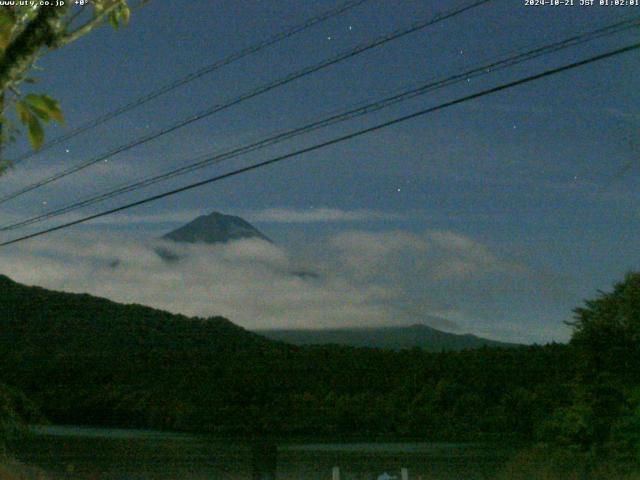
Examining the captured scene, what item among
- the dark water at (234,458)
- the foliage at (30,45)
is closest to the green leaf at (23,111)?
the foliage at (30,45)

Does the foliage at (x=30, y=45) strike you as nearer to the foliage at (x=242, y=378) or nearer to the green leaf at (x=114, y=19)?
the green leaf at (x=114, y=19)

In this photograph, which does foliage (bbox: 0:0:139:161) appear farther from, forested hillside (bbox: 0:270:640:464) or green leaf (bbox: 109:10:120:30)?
forested hillside (bbox: 0:270:640:464)

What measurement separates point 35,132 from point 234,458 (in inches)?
379

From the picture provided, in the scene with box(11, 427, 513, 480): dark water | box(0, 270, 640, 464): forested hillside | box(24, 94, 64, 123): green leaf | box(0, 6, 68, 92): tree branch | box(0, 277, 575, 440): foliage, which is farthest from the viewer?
box(0, 277, 575, 440): foliage

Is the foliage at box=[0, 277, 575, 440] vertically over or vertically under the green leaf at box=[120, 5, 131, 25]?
under

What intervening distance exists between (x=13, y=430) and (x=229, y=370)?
3622 mm

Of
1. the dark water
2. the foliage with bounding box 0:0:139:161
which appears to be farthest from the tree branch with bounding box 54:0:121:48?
the dark water

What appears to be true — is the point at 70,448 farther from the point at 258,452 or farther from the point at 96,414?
the point at 258,452

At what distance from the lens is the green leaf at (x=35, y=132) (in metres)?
3.44

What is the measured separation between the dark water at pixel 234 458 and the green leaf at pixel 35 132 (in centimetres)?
911

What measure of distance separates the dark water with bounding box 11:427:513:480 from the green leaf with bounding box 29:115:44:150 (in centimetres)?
911

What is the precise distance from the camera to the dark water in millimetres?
11750

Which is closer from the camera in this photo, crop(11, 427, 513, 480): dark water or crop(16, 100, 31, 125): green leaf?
crop(16, 100, 31, 125): green leaf

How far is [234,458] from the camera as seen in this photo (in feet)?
40.4
